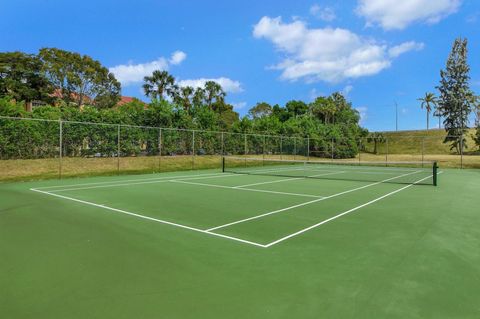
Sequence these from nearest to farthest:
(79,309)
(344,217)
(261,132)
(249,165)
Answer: (79,309), (344,217), (249,165), (261,132)

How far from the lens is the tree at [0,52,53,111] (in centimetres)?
3509

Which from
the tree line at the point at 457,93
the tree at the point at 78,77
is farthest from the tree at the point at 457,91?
the tree at the point at 78,77

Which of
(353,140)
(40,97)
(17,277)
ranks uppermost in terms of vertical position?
(40,97)

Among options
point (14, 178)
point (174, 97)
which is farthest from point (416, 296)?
point (174, 97)

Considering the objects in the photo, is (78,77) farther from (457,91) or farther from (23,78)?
(457,91)

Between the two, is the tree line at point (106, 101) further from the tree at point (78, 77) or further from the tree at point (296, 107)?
the tree at point (296, 107)

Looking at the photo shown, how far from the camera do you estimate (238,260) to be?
418 cm

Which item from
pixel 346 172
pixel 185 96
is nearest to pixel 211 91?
pixel 185 96

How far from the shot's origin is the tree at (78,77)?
3631cm

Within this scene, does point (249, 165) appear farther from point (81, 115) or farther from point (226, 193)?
point (226, 193)

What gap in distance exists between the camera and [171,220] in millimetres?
6391

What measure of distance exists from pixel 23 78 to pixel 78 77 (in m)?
5.49

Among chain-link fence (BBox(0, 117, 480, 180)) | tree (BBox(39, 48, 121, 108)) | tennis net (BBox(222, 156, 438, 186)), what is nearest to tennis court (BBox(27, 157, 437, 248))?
tennis net (BBox(222, 156, 438, 186))

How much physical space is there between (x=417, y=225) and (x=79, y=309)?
551cm
